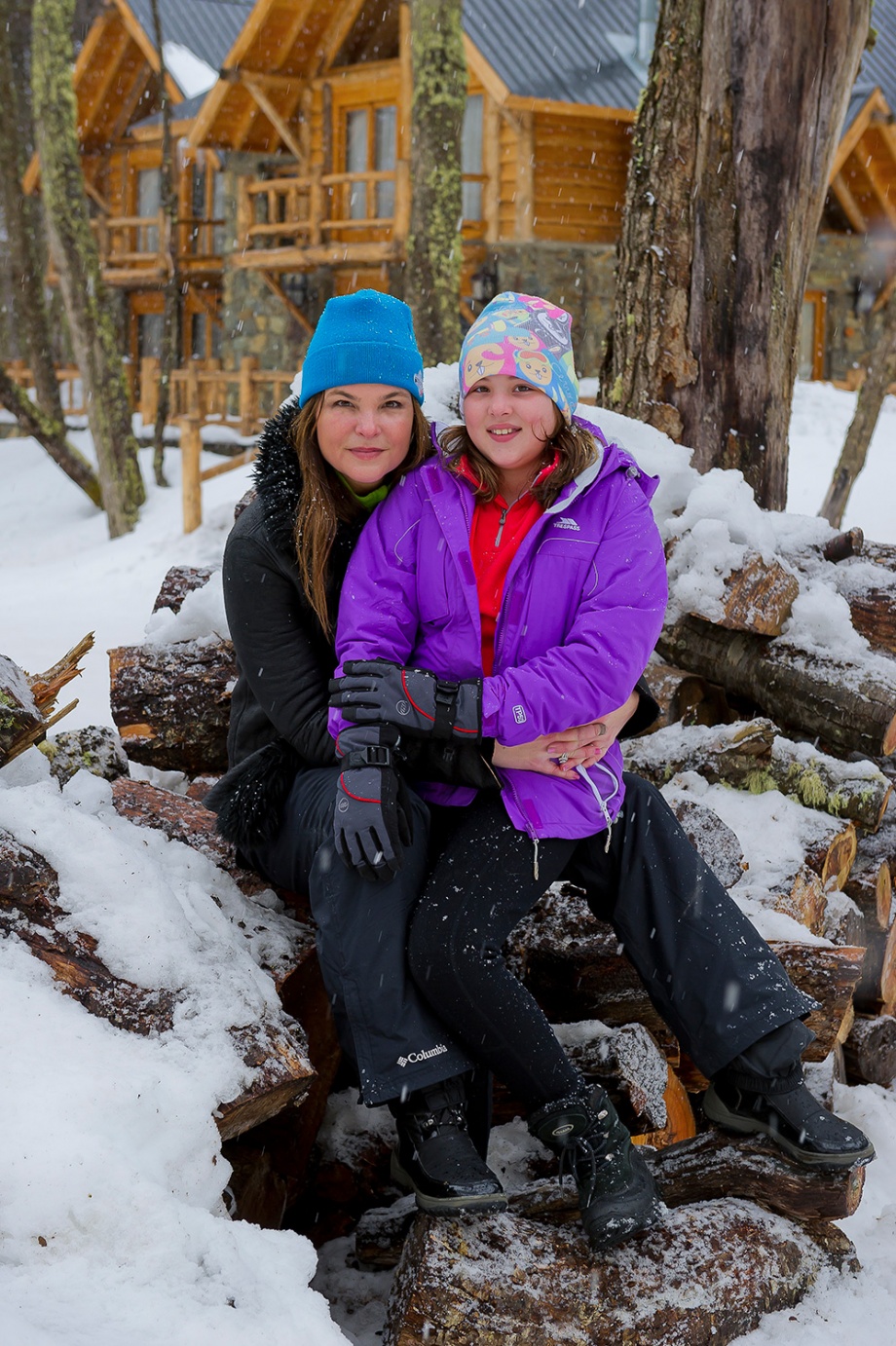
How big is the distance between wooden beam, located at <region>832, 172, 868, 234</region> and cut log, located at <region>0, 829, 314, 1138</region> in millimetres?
19377

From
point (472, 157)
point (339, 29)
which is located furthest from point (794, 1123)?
point (339, 29)

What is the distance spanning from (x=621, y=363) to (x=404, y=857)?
3.11 meters

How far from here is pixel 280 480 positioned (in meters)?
2.71

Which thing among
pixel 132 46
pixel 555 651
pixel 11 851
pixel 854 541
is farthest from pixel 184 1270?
pixel 132 46

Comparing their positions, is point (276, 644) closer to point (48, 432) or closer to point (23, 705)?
point (23, 705)

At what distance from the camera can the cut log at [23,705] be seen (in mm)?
2592

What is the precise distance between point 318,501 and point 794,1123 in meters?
1.67

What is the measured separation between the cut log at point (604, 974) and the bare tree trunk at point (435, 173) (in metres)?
7.15

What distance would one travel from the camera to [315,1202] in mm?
2789

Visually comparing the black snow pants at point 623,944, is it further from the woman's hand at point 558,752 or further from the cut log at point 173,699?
the cut log at point 173,699

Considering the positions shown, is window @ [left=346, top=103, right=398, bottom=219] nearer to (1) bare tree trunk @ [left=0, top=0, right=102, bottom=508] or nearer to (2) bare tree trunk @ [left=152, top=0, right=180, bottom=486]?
(2) bare tree trunk @ [left=152, top=0, right=180, bottom=486]

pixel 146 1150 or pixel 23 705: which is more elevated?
pixel 23 705

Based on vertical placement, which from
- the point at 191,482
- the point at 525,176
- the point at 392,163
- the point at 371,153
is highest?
the point at 371,153

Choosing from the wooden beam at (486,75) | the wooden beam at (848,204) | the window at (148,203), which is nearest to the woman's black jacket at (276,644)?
the wooden beam at (486,75)
